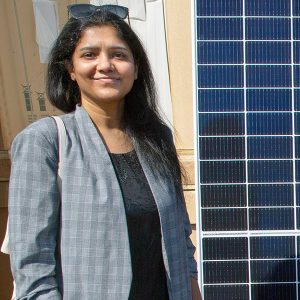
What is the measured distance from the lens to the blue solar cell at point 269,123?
354 cm

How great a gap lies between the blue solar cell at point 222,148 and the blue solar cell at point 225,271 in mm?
631

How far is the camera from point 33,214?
1782 millimetres

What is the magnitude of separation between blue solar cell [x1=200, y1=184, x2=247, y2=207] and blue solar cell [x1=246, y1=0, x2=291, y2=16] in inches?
40.2

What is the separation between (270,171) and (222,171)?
0.95ft

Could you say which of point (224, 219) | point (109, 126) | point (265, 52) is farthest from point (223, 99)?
point (109, 126)

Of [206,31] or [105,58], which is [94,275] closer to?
[105,58]

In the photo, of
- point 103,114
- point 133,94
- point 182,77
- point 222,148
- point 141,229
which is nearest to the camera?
point 141,229

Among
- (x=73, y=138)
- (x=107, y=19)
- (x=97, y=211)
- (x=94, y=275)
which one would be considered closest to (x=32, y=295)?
(x=94, y=275)

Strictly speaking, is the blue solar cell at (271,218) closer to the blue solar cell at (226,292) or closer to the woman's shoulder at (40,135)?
the blue solar cell at (226,292)

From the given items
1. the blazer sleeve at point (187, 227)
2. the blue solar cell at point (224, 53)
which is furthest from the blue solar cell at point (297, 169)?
the blazer sleeve at point (187, 227)

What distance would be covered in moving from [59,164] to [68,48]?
1.47ft

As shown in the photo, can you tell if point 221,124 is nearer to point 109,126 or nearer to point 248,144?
point 248,144

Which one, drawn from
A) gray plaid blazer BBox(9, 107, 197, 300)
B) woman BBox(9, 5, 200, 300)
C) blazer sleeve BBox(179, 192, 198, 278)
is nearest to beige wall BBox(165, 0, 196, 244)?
blazer sleeve BBox(179, 192, 198, 278)

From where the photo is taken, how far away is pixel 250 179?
354 centimetres
